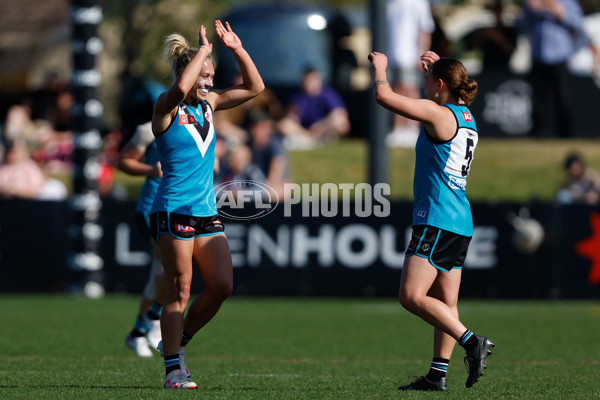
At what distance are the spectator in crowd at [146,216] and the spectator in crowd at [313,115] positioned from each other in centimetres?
913

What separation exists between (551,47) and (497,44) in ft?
5.15

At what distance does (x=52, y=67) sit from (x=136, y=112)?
30.2 metres

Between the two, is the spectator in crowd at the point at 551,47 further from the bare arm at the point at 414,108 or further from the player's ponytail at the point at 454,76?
the bare arm at the point at 414,108

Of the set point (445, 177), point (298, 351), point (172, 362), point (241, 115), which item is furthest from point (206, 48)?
point (241, 115)

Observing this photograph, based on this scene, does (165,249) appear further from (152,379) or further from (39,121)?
(39,121)

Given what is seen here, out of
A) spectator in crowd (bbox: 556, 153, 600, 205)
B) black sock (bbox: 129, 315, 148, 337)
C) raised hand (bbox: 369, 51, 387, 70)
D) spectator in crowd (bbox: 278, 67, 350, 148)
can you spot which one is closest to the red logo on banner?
spectator in crowd (bbox: 556, 153, 600, 205)

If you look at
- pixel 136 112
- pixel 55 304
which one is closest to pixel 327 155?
pixel 55 304

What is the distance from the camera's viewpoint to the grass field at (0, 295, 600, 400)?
7.34 metres

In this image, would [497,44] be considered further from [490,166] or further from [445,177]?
[445,177]

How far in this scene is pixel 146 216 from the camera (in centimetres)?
974

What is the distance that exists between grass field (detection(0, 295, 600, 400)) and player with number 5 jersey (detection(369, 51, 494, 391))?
375mm

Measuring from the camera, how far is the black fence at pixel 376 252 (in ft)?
49.4

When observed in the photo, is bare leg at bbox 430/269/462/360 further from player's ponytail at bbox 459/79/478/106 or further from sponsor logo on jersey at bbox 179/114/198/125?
sponsor logo on jersey at bbox 179/114/198/125

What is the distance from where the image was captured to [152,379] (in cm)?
789
